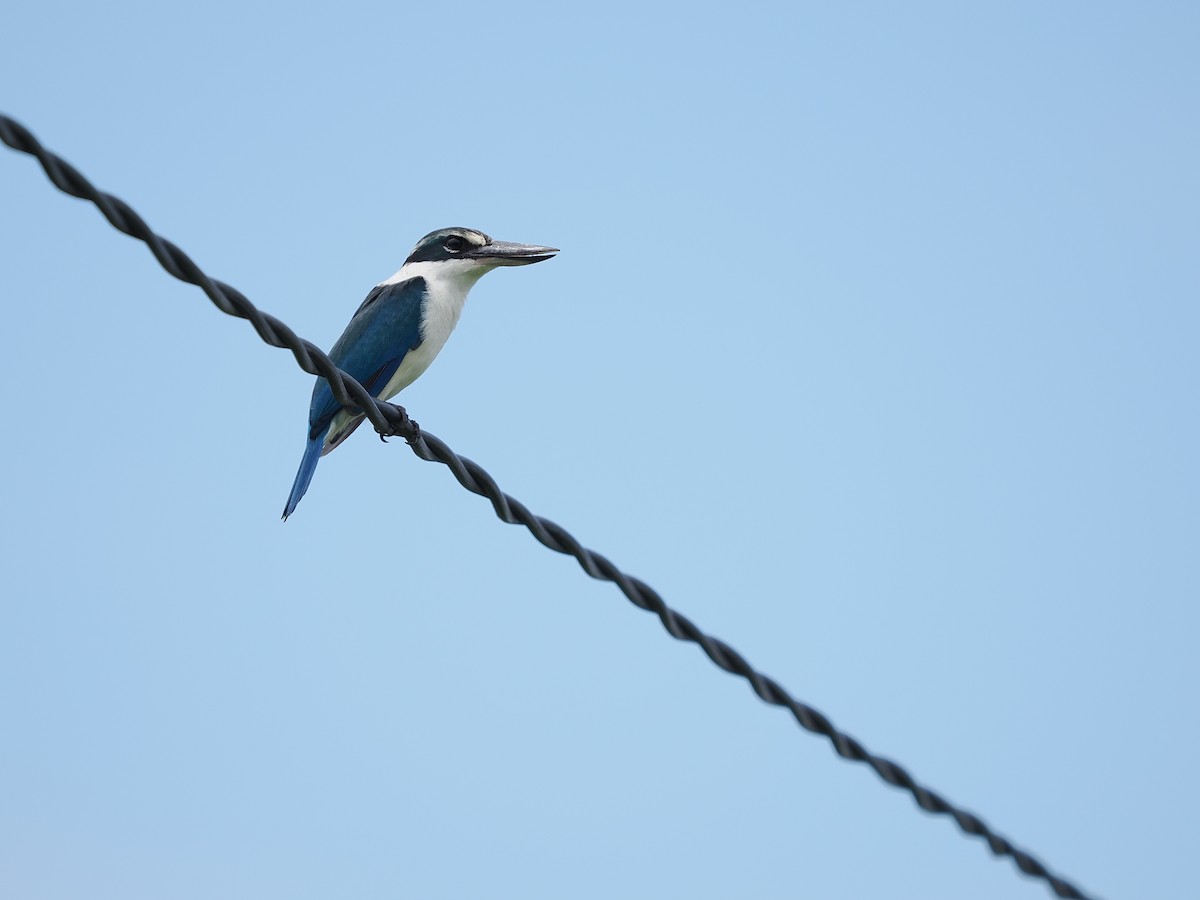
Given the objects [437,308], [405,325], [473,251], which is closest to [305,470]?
[405,325]

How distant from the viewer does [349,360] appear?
6.69 metres

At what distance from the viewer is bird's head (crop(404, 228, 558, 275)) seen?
273 inches

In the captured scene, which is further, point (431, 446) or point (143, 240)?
point (431, 446)

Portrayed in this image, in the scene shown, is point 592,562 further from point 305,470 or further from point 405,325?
point 405,325

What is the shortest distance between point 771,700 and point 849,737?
21 cm

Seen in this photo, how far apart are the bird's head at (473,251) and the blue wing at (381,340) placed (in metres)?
0.26

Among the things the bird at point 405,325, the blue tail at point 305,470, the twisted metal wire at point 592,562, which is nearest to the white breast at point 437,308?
the bird at point 405,325

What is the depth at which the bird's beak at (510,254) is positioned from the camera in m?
6.90

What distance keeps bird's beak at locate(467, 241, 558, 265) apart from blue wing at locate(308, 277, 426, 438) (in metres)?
0.36

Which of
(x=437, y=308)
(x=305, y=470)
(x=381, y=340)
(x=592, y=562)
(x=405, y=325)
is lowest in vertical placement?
(x=592, y=562)

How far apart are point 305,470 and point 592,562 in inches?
144

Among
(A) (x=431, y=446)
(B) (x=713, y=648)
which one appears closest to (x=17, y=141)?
(A) (x=431, y=446)

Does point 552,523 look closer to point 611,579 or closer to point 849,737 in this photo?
point 611,579

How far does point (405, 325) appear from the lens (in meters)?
6.73
